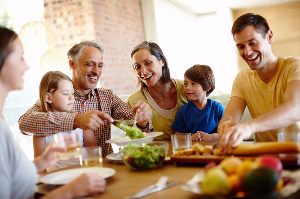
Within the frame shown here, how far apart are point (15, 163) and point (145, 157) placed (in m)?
0.52

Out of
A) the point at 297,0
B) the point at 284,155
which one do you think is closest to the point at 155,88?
the point at 284,155

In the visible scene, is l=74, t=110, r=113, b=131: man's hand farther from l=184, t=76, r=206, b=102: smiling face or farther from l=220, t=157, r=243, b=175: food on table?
l=184, t=76, r=206, b=102: smiling face

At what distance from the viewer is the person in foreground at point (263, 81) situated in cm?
165

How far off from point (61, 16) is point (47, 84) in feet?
7.85

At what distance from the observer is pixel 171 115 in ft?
8.38

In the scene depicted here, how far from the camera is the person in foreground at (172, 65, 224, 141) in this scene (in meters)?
2.35

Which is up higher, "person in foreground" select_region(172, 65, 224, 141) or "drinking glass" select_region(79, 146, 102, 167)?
"person in foreground" select_region(172, 65, 224, 141)

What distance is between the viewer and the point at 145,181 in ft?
3.70

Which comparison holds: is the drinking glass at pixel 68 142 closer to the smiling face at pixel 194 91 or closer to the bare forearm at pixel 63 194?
the bare forearm at pixel 63 194

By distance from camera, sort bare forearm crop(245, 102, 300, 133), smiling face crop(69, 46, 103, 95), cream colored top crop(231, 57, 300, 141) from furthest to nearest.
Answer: smiling face crop(69, 46, 103, 95) < cream colored top crop(231, 57, 300, 141) < bare forearm crop(245, 102, 300, 133)

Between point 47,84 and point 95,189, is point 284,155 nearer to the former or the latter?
point 95,189

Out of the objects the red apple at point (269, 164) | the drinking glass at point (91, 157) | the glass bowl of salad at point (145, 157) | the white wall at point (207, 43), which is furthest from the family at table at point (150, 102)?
the white wall at point (207, 43)

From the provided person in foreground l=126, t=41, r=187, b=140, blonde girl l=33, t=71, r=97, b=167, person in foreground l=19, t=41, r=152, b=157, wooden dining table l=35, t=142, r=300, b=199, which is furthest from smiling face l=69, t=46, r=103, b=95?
wooden dining table l=35, t=142, r=300, b=199

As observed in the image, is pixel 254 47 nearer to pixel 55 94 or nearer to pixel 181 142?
pixel 181 142
